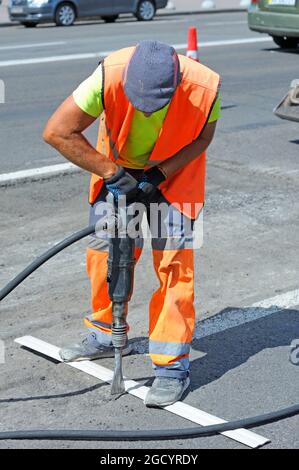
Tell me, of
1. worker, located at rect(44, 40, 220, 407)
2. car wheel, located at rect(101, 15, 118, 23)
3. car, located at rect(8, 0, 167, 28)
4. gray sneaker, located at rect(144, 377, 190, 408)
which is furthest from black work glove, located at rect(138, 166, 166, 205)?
car wheel, located at rect(101, 15, 118, 23)

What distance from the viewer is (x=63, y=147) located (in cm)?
399

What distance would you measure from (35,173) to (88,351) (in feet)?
Answer: 11.7

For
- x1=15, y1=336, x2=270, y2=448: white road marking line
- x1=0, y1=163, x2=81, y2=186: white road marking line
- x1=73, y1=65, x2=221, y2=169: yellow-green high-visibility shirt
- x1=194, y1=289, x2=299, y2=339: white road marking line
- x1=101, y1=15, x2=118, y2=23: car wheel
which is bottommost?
x1=101, y1=15, x2=118, y2=23: car wheel

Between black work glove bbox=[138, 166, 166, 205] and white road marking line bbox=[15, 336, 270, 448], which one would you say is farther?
black work glove bbox=[138, 166, 166, 205]

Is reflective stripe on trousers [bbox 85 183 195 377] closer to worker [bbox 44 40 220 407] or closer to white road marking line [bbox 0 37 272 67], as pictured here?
worker [bbox 44 40 220 407]

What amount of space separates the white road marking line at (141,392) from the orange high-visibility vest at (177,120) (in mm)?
863

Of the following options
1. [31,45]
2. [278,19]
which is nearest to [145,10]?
[31,45]

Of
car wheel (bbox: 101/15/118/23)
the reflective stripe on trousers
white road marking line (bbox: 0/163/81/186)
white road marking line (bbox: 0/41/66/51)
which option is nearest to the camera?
the reflective stripe on trousers

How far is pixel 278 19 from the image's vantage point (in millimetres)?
15070

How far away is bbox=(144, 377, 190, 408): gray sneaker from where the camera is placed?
413 centimetres

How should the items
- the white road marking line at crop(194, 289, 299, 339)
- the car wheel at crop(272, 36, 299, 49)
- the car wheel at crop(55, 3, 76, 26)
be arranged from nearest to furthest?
the white road marking line at crop(194, 289, 299, 339) → the car wheel at crop(272, 36, 299, 49) → the car wheel at crop(55, 3, 76, 26)
